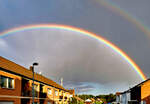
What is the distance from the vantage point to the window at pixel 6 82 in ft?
68.6

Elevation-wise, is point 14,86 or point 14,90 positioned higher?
point 14,86

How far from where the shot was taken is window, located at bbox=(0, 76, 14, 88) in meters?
20.9

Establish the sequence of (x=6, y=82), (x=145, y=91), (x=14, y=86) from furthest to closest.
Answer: (x=145, y=91) < (x=14, y=86) < (x=6, y=82)

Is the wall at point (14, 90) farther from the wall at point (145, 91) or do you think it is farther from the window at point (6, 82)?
the wall at point (145, 91)

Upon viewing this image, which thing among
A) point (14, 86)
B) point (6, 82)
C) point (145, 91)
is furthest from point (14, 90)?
point (145, 91)

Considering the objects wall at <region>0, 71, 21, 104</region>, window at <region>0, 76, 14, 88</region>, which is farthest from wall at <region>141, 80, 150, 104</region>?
window at <region>0, 76, 14, 88</region>

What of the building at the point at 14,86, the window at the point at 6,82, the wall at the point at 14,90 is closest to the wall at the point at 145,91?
the building at the point at 14,86

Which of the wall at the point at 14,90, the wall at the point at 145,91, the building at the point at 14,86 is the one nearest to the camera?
the wall at the point at 14,90

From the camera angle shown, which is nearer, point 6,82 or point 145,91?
point 6,82

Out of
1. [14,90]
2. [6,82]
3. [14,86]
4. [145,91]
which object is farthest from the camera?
[145,91]

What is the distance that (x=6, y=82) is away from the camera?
21719 millimetres

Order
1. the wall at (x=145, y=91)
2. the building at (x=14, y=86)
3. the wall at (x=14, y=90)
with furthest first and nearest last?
Answer: the wall at (x=145, y=91), the building at (x=14, y=86), the wall at (x=14, y=90)

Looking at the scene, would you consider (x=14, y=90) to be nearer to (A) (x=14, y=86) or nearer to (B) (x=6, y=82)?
(A) (x=14, y=86)

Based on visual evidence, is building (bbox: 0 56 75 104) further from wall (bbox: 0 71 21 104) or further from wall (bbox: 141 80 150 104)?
wall (bbox: 141 80 150 104)
